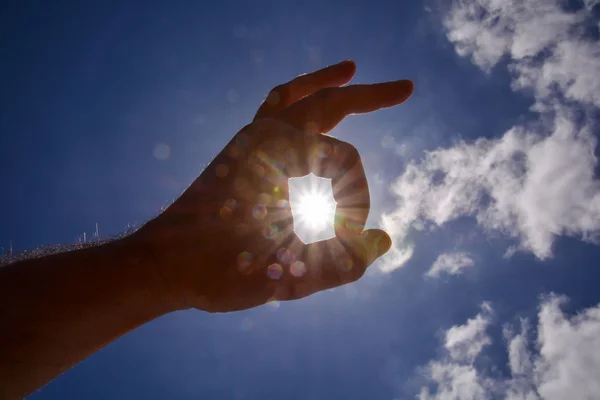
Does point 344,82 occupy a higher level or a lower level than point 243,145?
higher

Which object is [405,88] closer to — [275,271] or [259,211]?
[259,211]

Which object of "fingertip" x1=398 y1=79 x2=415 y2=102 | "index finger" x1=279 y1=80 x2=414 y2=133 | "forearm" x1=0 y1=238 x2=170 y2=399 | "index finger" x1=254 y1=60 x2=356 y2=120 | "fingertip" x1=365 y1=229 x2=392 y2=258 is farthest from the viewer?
"index finger" x1=254 y1=60 x2=356 y2=120

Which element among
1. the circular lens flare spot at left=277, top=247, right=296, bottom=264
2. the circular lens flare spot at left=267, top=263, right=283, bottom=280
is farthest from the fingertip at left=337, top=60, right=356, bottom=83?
the circular lens flare spot at left=267, top=263, right=283, bottom=280

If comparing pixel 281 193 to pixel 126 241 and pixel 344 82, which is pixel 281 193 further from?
pixel 344 82

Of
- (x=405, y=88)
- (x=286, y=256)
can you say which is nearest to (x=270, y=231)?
(x=286, y=256)

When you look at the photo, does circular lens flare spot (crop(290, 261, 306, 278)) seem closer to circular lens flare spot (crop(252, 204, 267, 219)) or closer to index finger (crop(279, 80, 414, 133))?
circular lens flare spot (crop(252, 204, 267, 219))

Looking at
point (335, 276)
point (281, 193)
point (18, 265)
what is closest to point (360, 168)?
point (281, 193)
